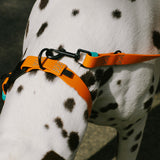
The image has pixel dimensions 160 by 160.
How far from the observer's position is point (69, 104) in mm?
909

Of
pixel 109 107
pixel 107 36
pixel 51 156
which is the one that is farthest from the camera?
pixel 109 107

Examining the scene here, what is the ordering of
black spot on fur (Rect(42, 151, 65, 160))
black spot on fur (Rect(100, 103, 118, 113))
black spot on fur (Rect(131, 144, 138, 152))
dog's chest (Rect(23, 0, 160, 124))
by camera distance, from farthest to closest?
1. black spot on fur (Rect(131, 144, 138, 152))
2. black spot on fur (Rect(100, 103, 118, 113))
3. dog's chest (Rect(23, 0, 160, 124))
4. black spot on fur (Rect(42, 151, 65, 160))

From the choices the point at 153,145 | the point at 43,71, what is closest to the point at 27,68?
the point at 43,71

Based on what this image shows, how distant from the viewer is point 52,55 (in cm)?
94

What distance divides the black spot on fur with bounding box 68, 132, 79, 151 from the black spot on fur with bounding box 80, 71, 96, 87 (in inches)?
6.7

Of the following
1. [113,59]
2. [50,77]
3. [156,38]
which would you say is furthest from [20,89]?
[156,38]

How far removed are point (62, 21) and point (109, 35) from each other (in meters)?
0.17

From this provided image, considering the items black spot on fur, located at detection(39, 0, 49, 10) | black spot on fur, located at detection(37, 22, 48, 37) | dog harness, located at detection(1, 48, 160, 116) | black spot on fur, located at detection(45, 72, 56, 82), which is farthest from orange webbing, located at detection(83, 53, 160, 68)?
black spot on fur, located at detection(39, 0, 49, 10)

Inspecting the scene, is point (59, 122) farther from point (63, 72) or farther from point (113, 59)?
point (113, 59)

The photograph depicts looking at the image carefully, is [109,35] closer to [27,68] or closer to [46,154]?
[27,68]

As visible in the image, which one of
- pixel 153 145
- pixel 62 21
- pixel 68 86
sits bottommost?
pixel 153 145

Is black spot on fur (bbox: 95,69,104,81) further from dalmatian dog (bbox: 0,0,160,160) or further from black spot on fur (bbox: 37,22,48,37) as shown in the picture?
black spot on fur (bbox: 37,22,48,37)

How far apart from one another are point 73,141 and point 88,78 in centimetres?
21

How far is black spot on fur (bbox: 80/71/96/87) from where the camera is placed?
3.16 feet
